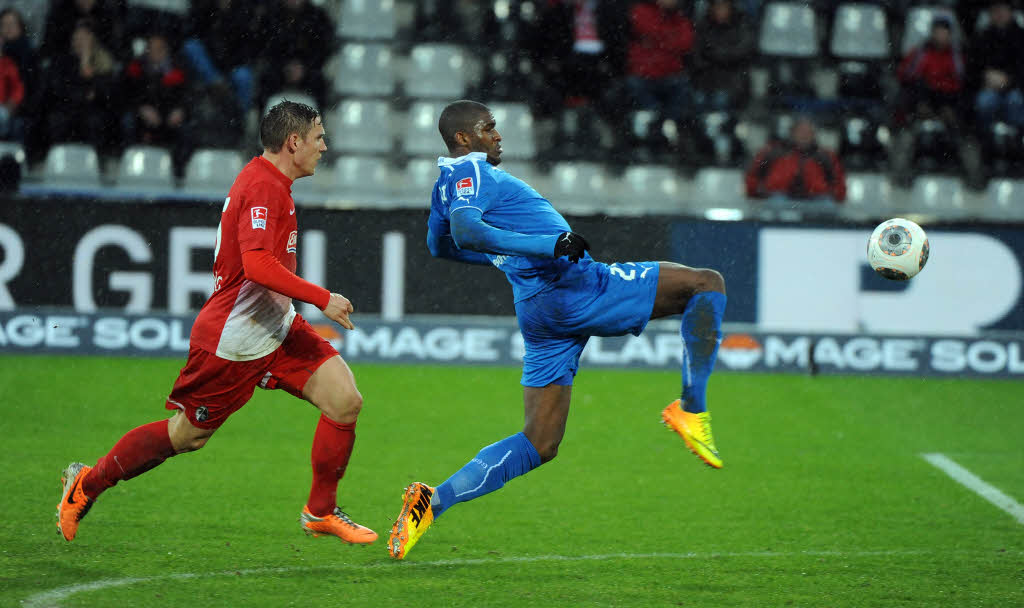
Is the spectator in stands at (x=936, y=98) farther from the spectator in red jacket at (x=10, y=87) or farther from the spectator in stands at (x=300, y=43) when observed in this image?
the spectator in red jacket at (x=10, y=87)

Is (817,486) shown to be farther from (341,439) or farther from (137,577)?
(137,577)

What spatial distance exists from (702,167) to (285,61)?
4.30m

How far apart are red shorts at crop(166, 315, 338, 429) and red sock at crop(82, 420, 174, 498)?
136 mm

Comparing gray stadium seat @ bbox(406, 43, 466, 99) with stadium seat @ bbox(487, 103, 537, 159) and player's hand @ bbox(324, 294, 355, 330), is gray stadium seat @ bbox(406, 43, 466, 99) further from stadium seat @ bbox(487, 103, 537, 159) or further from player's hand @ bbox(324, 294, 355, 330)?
player's hand @ bbox(324, 294, 355, 330)

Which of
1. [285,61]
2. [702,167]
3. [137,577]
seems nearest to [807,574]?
[137,577]

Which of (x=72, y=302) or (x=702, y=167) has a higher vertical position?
(x=702, y=167)

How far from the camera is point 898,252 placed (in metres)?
5.91

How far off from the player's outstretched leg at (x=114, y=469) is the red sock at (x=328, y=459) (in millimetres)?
577

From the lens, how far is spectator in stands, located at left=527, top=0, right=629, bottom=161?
13773mm

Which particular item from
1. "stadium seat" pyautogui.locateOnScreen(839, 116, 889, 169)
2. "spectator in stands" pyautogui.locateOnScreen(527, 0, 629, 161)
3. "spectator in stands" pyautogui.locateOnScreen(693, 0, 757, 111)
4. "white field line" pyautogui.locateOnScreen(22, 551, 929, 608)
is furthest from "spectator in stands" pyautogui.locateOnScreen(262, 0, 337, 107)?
"white field line" pyautogui.locateOnScreen(22, 551, 929, 608)

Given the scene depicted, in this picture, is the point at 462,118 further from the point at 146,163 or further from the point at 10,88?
the point at 10,88

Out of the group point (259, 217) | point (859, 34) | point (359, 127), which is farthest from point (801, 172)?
point (259, 217)

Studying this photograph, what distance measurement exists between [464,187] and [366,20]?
402 inches

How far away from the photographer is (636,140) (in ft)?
44.8
